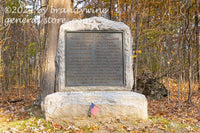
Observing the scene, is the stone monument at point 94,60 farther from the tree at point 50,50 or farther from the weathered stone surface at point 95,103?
the tree at point 50,50

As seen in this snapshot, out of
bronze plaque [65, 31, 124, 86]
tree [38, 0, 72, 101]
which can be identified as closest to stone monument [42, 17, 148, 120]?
bronze plaque [65, 31, 124, 86]

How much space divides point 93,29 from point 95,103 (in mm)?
1766

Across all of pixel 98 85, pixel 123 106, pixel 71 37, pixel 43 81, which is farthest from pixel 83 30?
pixel 43 81

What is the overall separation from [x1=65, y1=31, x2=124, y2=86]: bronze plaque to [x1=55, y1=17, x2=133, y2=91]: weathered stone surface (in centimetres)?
8

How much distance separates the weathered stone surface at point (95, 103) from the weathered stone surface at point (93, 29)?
0.82 ft

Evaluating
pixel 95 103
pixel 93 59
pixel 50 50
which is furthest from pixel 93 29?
pixel 50 50

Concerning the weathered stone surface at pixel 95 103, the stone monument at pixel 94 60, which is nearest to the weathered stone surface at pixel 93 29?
the stone monument at pixel 94 60

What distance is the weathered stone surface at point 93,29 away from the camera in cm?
441

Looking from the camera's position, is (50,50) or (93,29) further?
(50,50)

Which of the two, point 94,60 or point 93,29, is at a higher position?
point 93,29

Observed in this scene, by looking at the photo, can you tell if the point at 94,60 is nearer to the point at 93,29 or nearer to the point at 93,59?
the point at 93,59

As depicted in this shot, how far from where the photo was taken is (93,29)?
4.54m

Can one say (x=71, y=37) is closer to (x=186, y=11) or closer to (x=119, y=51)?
(x=119, y=51)

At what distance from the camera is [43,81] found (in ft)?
20.8
